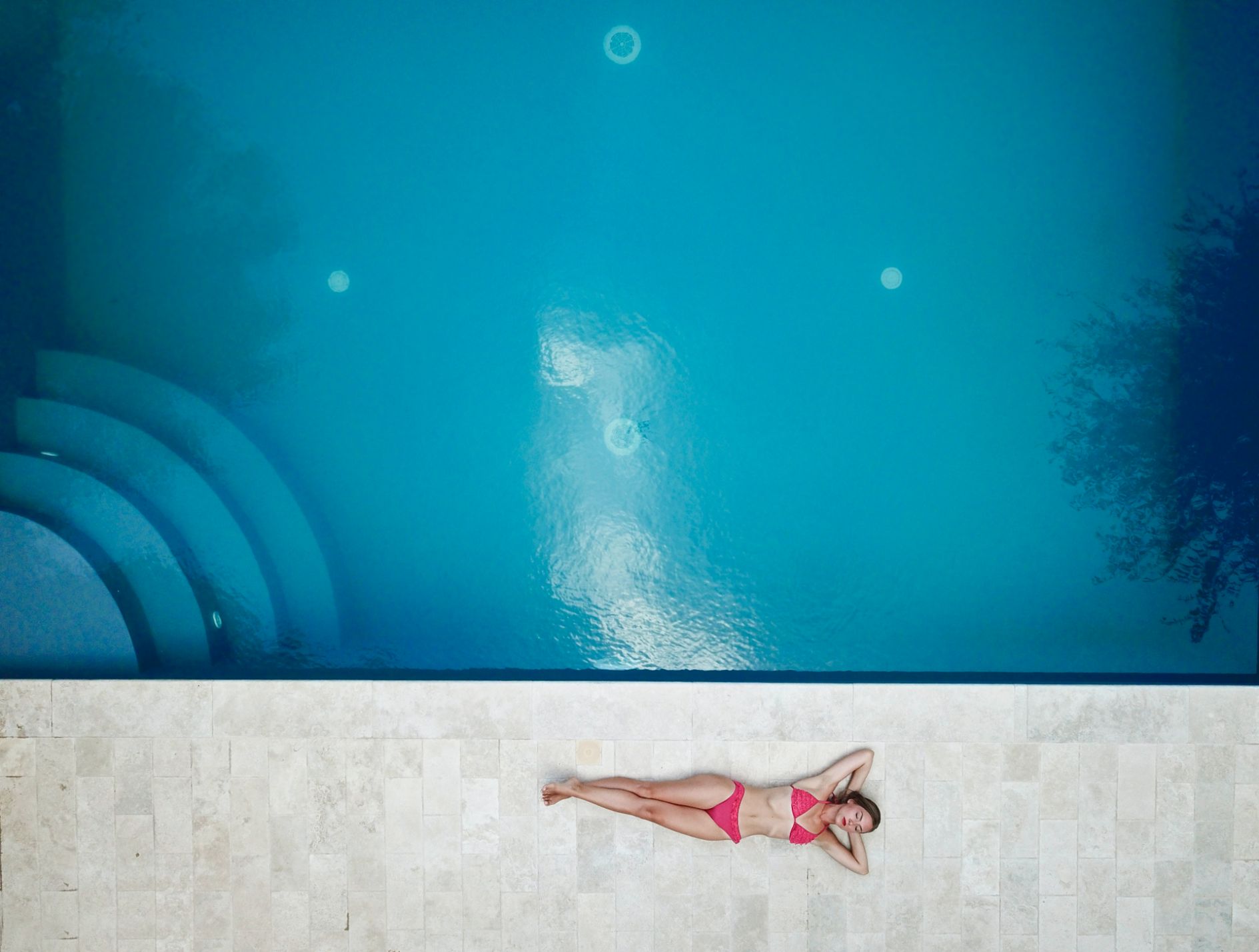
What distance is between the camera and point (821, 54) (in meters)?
3.97

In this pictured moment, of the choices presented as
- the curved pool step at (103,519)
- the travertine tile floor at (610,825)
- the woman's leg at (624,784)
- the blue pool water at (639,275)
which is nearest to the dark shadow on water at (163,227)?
the blue pool water at (639,275)

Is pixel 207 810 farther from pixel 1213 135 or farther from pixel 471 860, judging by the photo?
pixel 1213 135

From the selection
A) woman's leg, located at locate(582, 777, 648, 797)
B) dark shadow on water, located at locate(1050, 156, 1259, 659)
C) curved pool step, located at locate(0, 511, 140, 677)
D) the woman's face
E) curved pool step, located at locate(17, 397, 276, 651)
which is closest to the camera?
the woman's face

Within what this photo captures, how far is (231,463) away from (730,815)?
3.11 metres

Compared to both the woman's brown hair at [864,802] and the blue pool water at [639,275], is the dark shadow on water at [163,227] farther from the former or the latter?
the woman's brown hair at [864,802]

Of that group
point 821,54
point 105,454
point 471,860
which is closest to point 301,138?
point 105,454

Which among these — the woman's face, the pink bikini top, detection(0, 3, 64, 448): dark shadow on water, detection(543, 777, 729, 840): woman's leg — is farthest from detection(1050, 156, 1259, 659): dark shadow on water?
detection(0, 3, 64, 448): dark shadow on water

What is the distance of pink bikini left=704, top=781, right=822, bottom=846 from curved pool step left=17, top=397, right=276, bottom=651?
101 inches

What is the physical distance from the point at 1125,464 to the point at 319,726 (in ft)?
14.6

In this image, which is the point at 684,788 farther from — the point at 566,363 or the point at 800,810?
the point at 566,363

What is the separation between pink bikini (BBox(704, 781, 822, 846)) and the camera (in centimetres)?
330

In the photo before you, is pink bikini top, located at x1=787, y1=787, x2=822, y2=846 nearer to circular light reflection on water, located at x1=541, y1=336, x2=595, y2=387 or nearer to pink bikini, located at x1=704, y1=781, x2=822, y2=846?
pink bikini, located at x1=704, y1=781, x2=822, y2=846

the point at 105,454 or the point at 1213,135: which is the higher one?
the point at 1213,135

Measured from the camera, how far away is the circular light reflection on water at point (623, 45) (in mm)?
3951
